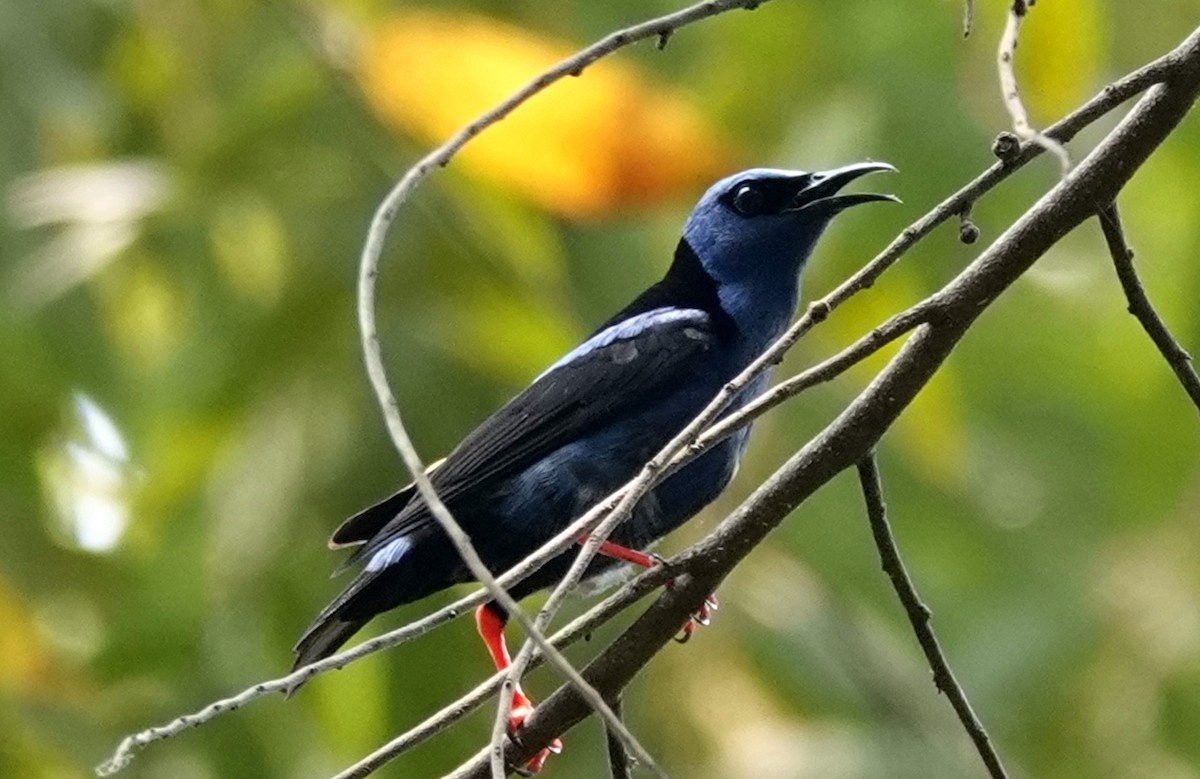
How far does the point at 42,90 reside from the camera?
4523 millimetres

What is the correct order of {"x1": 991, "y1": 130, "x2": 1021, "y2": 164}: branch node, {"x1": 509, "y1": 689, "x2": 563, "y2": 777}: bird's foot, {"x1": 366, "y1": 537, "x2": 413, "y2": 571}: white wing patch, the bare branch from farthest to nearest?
{"x1": 366, "y1": 537, "x2": 413, "y2": 571}: white wing patch
{"x1": 509, "y1": 689, "x2": 563, "y2": 777}: bird's foot
the bare branch
{"x1": 991, "y1": 130, "x2": 1021, "y2": 164}: branch node

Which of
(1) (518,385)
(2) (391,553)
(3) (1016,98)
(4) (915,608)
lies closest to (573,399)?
(1) (518,385)

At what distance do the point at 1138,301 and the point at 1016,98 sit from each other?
0.54 metres

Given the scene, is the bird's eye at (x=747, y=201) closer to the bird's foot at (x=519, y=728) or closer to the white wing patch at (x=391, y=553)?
the white wing patch at (x=391, y=553)

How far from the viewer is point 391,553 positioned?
159 inches

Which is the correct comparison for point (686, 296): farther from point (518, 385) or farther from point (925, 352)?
point (925, 352)

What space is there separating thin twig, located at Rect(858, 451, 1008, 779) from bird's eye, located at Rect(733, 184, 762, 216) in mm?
1649

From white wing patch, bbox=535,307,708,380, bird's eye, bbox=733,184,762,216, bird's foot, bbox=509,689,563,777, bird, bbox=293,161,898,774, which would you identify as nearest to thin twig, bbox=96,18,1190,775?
bird's foot, bbox=509,689,563,777

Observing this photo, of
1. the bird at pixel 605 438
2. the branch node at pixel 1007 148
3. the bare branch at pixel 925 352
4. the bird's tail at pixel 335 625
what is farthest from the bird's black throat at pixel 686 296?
the branch node at pixel 1007 148

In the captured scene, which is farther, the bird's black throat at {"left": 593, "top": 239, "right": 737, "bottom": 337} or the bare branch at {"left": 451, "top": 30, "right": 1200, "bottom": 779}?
the bird's black throat at {"left": 593, "top": 239, "right": 737, "bottom": 337}

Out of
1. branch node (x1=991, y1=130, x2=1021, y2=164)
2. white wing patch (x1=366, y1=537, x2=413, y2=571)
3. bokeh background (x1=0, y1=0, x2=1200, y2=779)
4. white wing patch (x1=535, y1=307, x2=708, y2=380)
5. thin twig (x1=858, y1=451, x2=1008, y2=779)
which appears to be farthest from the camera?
bokeh background (x1=0, y1=0, x2=1200, y2=779)

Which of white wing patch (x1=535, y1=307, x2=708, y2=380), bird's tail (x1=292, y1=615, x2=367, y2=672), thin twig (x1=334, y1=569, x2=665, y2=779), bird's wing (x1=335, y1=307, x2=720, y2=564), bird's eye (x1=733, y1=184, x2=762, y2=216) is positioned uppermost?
bird's eye (x1=733, y1=184, x2=762, y2=216)

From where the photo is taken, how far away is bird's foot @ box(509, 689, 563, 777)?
10.8 feet

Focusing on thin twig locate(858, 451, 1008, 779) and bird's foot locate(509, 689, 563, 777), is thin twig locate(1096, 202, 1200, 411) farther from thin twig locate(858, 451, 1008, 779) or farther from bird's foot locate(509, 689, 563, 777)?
bird's foot locate(509, 689, 563, 777)
